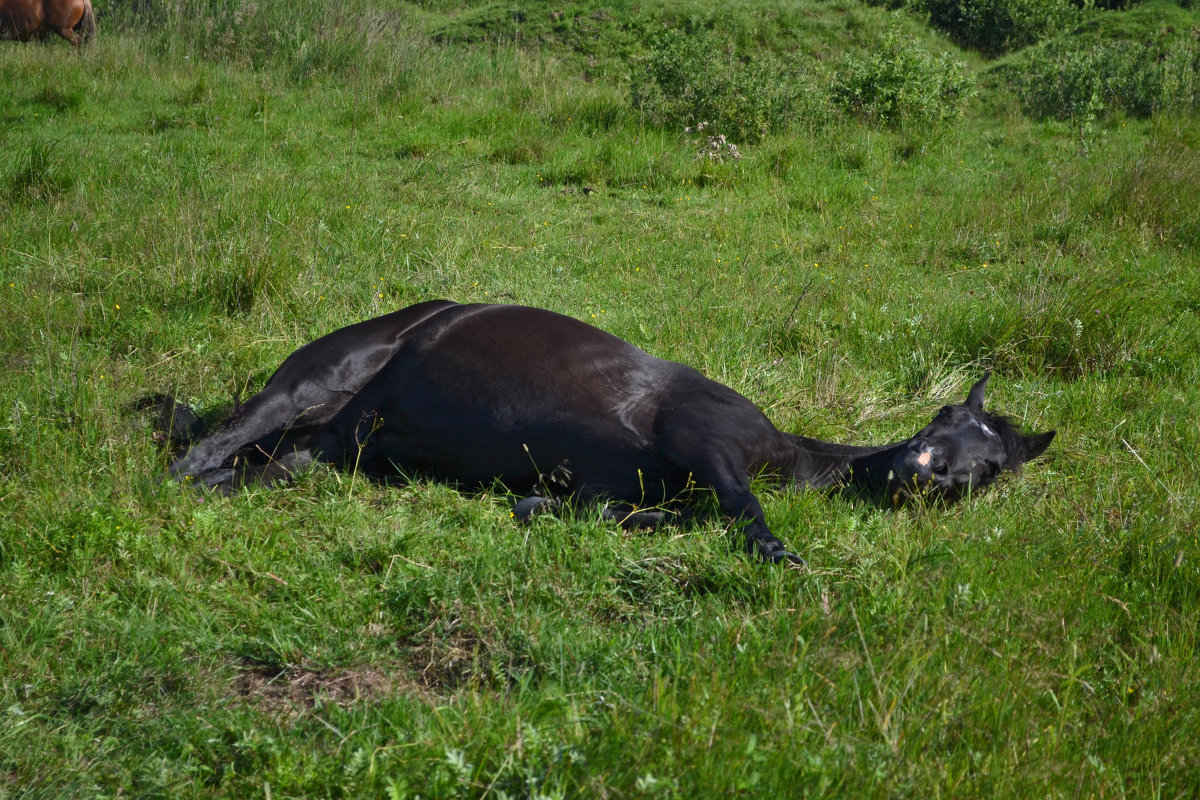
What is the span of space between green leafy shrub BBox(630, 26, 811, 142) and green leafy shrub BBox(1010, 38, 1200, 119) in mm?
3784

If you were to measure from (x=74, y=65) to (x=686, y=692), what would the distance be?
1194cm

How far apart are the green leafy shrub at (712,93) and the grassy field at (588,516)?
0.10 m

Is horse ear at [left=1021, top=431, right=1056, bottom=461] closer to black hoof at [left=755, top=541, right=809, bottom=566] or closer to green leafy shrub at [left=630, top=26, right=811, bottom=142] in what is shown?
black hoof at [left=755, top=541, right=809, bottom=566]

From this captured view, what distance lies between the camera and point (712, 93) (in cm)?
991

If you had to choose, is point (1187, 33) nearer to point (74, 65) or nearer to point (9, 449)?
point (74, 65)

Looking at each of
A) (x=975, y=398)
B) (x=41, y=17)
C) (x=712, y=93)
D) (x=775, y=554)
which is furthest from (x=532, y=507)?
(x=41, y=17)

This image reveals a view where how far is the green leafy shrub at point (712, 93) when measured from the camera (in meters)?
9.81

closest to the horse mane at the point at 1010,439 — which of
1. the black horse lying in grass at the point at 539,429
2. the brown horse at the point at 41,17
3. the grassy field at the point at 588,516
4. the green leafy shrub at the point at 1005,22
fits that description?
the black horse lying in grass at the point at 539,429

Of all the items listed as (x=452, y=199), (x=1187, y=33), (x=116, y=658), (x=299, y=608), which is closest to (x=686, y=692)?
(x=299, y=608)

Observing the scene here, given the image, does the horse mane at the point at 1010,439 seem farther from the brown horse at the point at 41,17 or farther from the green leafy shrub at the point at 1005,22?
the green leafy shrub at the point at 1005,22

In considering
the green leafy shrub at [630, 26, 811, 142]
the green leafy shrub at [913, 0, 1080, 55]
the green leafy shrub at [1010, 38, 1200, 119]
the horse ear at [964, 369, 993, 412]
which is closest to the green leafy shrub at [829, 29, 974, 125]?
the green leafy shrub at [630, 26, 811, 142]

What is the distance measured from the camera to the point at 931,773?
2268mm

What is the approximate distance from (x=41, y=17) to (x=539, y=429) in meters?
14.4

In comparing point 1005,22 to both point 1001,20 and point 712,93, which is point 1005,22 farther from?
point 712,93
